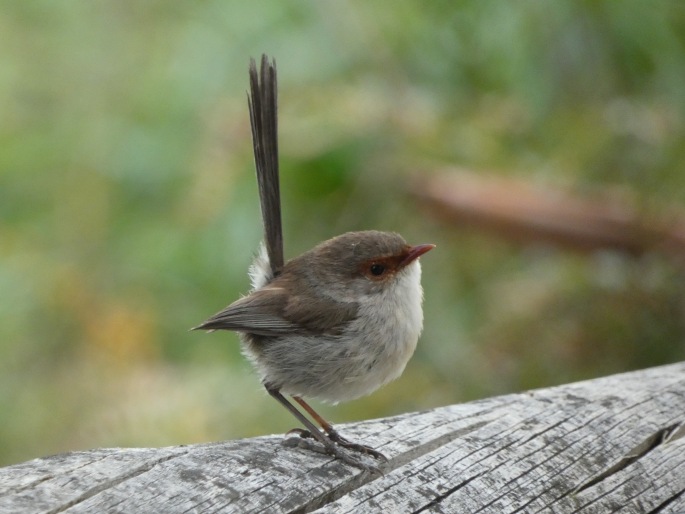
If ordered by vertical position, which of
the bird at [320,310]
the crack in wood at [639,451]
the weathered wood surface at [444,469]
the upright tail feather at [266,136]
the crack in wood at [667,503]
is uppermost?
the upright tail feather at [266,136]

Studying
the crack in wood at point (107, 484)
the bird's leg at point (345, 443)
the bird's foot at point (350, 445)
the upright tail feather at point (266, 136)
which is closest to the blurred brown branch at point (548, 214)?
the upright tail feather at point (266, 136)

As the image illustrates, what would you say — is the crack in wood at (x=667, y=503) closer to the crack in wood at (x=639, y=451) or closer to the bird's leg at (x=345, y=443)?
the crack in wood at (x=639, y=451)

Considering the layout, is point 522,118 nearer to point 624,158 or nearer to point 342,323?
point 624,158

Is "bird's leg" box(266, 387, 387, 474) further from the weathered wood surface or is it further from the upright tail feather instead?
the upright tail feather

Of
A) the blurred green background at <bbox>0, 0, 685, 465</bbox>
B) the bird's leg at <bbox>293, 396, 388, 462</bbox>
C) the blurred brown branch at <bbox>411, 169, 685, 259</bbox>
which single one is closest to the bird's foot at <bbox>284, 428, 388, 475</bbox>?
the bird's leg at <bbox>293, 396, 388, 462</bbox>

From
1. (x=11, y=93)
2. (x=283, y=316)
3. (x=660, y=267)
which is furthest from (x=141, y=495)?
(x=11, y=93)

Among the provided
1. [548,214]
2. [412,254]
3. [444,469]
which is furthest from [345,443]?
[548,214]

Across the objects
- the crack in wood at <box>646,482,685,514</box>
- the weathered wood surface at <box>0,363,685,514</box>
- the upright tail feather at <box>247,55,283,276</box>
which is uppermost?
the upright tail feather at <box>247,55,283,276</box>
